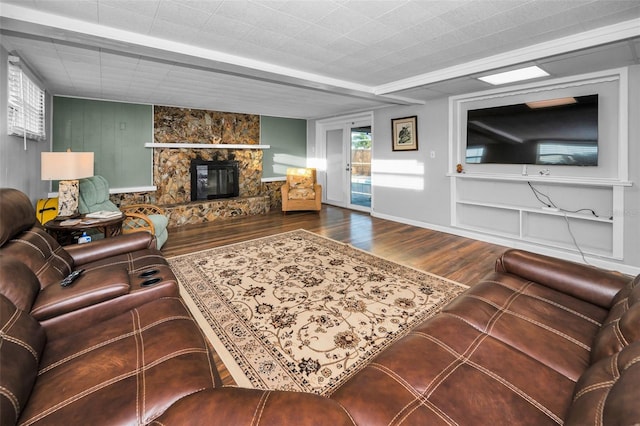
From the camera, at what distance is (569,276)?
5.81ft

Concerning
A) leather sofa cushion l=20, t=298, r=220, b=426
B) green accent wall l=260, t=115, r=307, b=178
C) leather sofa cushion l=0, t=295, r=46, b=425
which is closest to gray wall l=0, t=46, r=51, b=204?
leather sofa cushion l=0, t=295, r=46, b=425

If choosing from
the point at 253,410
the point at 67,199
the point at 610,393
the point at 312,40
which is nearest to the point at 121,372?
the point at 253,410

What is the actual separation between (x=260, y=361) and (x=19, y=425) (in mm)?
1182

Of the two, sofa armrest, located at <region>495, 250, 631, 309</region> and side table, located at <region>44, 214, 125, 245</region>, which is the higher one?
side table, located at <region>44, 214, 125, 245</region>

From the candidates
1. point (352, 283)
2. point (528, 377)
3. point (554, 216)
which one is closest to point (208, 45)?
point (352, 283)

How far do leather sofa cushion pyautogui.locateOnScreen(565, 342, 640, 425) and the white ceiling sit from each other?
232 cm

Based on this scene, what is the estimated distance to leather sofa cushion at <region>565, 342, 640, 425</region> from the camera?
0.65 metres

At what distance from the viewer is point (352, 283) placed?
3049mm

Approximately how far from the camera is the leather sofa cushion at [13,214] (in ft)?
5.41

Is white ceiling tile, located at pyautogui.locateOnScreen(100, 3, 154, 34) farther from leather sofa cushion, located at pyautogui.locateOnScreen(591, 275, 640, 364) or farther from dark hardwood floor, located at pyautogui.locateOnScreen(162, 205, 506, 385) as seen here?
leather sofa cushion, located at pyautogui.locateOnScreen(591, 275, 640, 364)

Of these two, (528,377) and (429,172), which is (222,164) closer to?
(429,172)

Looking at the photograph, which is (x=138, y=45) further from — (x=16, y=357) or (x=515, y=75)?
(x=515, y=75)

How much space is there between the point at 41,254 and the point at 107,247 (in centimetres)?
54

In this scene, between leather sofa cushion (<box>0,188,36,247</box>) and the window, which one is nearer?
leather sofa cushion (<box>0,188,36,247</box>)
